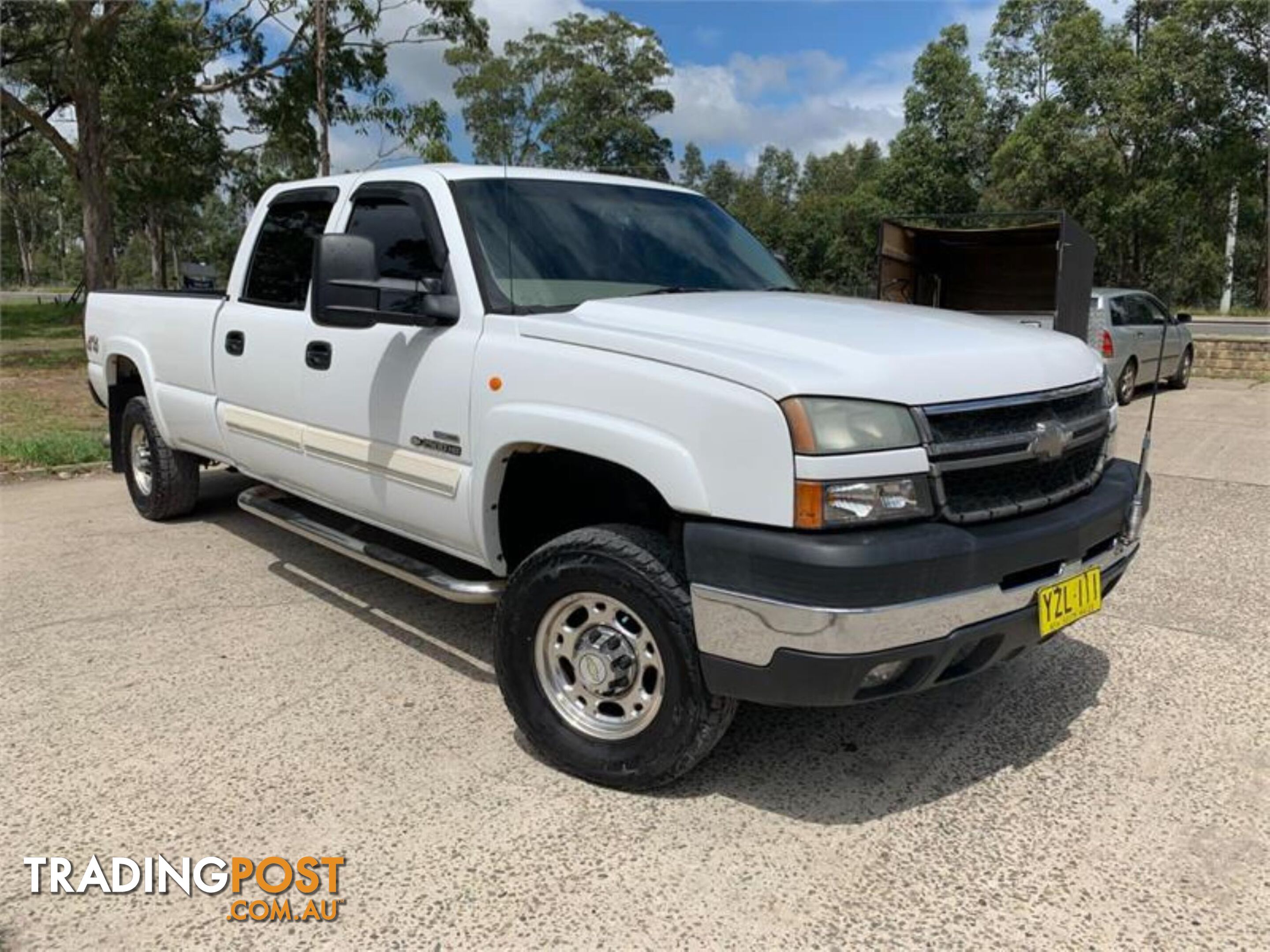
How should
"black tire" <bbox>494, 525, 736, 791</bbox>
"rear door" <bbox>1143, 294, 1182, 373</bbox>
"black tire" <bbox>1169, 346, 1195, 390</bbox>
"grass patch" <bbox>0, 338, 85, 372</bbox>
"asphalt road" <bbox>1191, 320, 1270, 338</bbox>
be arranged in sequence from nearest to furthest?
"black tire" <bbox>494, 525, 736, 791</bbox> < "rear door" <bbox>1143, 294, 1182, 373</bbox> < "black tire" <bbox>1169, 346, 1195, 390</bbox> < "grass patch" <bbox>0, 338, 85, 372</bbox> < "asphalt road" <bbox>1191, 320, 1270, 338</bbox>

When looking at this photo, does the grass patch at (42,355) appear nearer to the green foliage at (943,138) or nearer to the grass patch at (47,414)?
the grass patch at (47,414)

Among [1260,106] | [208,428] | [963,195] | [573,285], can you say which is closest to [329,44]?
[208,428]

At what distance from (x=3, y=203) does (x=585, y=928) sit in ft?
272

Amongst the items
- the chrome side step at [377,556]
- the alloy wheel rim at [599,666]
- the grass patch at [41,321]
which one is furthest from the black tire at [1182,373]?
the grass patch at [41,321]

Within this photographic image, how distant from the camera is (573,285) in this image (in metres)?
3.52

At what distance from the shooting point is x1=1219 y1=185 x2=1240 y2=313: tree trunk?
100ft

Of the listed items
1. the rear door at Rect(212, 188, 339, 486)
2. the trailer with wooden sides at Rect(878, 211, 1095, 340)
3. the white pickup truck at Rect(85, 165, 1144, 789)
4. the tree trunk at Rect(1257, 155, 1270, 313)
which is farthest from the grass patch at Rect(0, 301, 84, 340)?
the tree trunk at Rect(1257, 155, 1270, 313)

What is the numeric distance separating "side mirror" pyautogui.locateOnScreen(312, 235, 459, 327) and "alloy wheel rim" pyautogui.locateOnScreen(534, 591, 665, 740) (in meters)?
1.16

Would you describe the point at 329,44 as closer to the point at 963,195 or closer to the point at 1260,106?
the point at 1260,106

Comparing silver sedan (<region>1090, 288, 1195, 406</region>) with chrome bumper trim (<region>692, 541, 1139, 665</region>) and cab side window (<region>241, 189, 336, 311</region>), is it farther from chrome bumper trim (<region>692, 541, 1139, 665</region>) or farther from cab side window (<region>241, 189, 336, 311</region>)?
chrome bumper trim (<region>692, 541, 1139, 665</region>)

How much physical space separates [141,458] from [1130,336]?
12021 millimetres

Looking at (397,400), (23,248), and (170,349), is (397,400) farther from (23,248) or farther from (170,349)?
(23,248)

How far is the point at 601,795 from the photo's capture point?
2988 mm

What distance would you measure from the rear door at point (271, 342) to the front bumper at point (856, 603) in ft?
8.17
